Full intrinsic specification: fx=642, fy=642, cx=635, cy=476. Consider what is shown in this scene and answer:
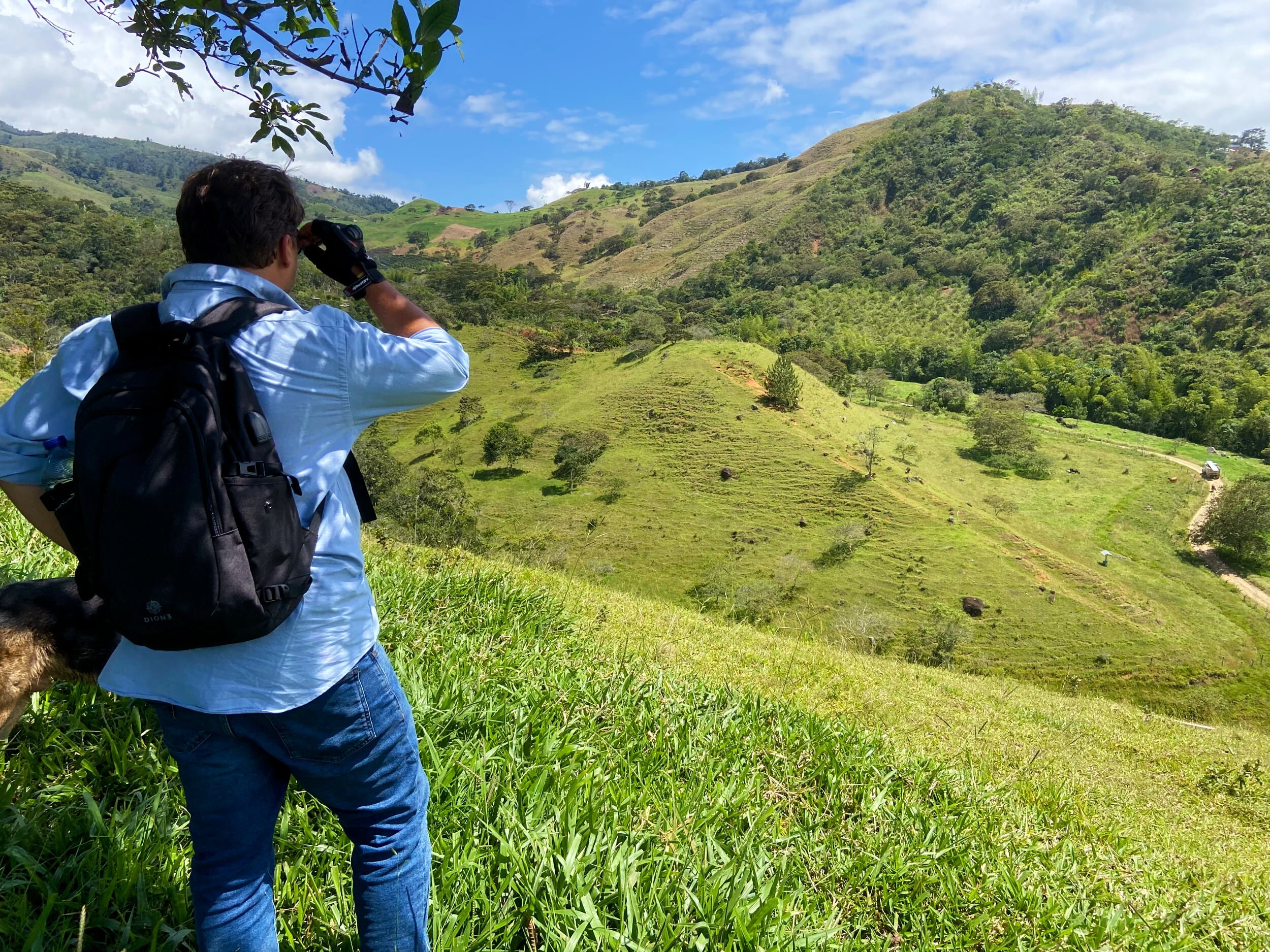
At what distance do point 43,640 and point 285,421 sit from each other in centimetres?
139

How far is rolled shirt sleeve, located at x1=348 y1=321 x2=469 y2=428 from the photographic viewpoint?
118 centimetres

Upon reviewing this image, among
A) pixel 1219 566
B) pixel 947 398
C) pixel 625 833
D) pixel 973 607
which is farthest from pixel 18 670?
pixel 947 398

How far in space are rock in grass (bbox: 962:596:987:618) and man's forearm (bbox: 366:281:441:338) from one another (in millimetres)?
31501

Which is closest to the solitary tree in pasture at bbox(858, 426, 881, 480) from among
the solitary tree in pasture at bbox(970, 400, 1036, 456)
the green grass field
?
the solitary tree in pasture at bbox(970, 400, 1036, 456)

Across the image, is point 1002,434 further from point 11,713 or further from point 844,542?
point 11,713

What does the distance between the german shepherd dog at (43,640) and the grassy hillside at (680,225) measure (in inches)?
4610

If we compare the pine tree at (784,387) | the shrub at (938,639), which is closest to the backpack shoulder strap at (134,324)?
the shrub at (938,639)

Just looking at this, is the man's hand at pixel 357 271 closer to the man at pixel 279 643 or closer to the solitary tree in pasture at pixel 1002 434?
the man at pixel 279 643

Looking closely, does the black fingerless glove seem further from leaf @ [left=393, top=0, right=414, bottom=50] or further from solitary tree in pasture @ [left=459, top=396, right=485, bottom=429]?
solitary tree in pasture @ [left=459, top=396, right=485, bottom=429]

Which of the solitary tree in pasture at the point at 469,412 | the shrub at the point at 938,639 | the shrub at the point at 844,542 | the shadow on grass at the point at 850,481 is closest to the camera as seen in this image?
the shrub at the point at 938,639

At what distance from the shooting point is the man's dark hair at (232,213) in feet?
3.86

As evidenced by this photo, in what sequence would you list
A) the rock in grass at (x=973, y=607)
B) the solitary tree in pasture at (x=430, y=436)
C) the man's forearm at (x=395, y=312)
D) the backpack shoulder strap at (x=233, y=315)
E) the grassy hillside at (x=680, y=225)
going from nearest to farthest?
the backpack shoulder strap at (x=233, y=315)
the man's forearm at (x=395, y=312)
the rock in grass at (x=973, y=607)
the solitary tree in pasture at (x=430, y=436)
the grassy hillside at (x=680, y=225)

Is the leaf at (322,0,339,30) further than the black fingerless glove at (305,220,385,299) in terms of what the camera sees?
Yes

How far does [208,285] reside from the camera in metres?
1.17
